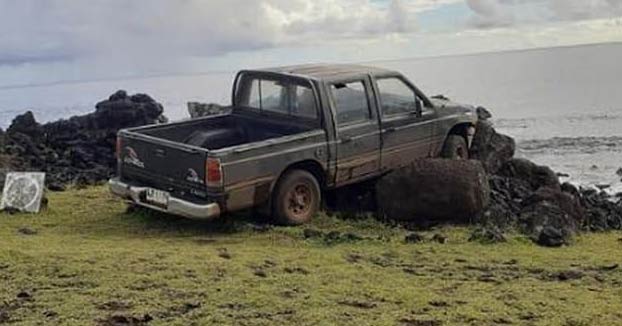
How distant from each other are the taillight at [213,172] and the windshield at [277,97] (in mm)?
1769

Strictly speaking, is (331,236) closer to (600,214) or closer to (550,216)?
(550,216)

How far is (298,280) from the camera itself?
7938 millimetres

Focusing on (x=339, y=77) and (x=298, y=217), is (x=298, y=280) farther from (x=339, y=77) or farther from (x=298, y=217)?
(x=339, y=77)

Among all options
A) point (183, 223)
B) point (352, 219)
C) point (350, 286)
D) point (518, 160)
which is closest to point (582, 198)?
point (518, 160)

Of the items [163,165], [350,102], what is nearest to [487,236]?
[350,102]

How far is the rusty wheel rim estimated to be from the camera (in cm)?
1102

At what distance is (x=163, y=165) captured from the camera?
10.7 m

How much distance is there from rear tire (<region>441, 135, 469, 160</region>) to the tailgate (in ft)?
14.0

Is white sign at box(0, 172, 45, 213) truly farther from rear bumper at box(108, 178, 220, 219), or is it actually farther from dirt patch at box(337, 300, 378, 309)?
dirt patch at box(337, 300, 378, 309)

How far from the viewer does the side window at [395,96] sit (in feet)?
39.7

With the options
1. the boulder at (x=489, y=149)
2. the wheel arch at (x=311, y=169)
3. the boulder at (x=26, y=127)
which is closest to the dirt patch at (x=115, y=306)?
the wheel arch at (x=311, y=169)

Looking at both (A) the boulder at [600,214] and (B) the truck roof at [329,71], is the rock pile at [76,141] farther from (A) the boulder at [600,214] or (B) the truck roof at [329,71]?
(A) the boulder at [600,214]

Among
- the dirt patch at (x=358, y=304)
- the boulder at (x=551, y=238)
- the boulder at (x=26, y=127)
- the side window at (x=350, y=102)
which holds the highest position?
the side window at (x=350, y=102)

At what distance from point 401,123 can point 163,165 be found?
338cm
